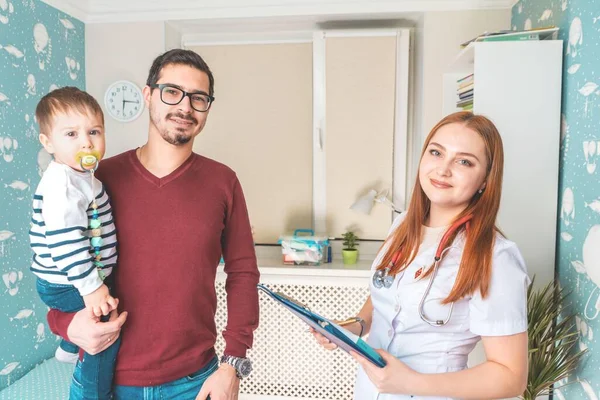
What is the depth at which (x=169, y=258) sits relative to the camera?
4.20ft

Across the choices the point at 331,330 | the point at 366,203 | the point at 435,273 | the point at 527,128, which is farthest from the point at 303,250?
the point at 331,330

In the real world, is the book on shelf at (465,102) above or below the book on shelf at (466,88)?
below

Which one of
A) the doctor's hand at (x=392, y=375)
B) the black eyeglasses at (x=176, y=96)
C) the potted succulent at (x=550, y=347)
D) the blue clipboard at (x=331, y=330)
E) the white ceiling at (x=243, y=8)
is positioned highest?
the white ceiling at (x=243, y=8)

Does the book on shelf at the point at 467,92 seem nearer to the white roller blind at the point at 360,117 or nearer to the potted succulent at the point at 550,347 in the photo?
the white roller blind at the point at 360,117

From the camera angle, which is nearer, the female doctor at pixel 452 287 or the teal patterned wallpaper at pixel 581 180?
the female doctor at pixel 452 287

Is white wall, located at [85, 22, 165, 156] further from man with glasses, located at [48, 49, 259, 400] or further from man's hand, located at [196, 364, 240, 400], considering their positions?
man's hand, located at [196, 364, 240, 400]

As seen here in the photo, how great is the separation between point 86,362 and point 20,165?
5.39 feet

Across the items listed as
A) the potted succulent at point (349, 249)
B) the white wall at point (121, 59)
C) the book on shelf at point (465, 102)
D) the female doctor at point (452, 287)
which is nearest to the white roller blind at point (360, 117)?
the potted succulent at point (349, 249)

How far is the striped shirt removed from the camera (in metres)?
1.14

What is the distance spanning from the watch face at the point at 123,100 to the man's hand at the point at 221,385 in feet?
7.18

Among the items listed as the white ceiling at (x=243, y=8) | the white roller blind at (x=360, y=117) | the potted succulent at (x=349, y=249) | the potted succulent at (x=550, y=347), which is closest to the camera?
the potted succulent at (x=550, y=347)

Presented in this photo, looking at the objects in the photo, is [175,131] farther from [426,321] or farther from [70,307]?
[426,321]

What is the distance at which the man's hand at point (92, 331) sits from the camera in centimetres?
118

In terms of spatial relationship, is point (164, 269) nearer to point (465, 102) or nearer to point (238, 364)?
point (238, 364)
